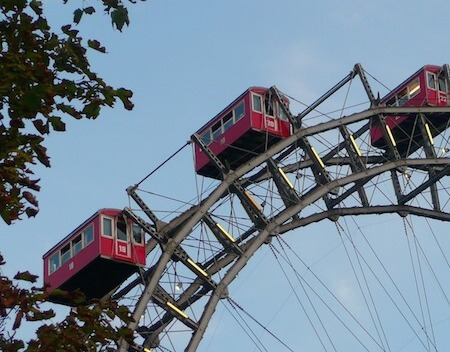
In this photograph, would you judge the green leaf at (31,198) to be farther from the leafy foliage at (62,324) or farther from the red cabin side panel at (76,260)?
the red cabin side panel at (76,260)

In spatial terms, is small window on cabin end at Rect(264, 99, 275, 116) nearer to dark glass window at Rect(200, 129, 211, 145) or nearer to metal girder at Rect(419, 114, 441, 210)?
dark glass window at Rect(200, 129, 211, 145)

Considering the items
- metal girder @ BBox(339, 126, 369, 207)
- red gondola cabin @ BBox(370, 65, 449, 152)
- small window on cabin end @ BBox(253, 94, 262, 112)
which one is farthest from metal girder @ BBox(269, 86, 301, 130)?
red gondola cabin @ BBox(370, 65, 449, 152)

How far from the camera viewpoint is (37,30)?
1684cm

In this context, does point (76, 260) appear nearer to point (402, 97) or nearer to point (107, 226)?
point (107, 226)

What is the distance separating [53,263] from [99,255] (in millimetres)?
3535

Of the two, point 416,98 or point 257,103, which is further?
point 416,98

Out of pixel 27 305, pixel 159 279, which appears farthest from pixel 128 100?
pixel 159 279

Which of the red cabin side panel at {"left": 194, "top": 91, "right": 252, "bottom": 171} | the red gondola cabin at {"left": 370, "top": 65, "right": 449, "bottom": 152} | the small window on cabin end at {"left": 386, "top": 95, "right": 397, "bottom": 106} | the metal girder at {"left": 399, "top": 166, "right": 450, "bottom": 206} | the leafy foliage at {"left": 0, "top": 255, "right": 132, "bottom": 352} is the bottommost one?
the leafy foliage at {"left": 0, "top": 255, "right": 132, "bottom": 352}

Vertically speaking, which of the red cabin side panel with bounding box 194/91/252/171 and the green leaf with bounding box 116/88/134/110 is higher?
the red cabin side panel with bounding box 194/91/252/171

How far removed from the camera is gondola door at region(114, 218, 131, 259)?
51188mm

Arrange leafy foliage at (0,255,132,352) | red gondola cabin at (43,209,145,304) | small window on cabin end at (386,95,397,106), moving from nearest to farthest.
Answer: leafy foliage at (0,255,132,352)
red gondola cabin at (43,209,145,304)
small window on cabin end at (386,95,397,106)

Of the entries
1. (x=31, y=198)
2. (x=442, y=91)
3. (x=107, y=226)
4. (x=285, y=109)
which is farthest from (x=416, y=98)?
(x=31, y=198)

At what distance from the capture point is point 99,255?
50.6 m

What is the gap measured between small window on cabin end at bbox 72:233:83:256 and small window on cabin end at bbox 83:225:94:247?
257mm
